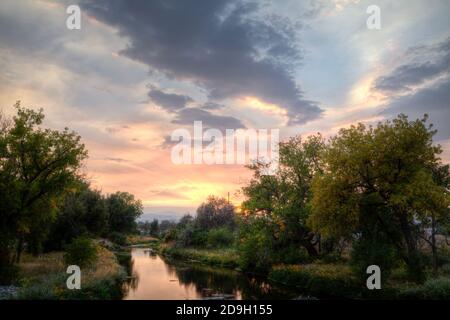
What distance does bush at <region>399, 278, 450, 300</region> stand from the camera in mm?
20156

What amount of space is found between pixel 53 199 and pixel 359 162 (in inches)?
999

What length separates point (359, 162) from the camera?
25.7 metres

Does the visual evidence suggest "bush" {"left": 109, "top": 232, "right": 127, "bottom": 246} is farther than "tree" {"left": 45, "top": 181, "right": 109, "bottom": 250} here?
Yes

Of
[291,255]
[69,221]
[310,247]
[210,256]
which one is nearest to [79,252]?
[291,255]

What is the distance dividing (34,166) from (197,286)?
17331 mm

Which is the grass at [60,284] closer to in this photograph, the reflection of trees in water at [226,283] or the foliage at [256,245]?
the reflection of trees in water at [226,283]

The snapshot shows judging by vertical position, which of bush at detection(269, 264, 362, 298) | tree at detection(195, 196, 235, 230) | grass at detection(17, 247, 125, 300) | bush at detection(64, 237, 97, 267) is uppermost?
tree at detection(195, 196, 235, 230)

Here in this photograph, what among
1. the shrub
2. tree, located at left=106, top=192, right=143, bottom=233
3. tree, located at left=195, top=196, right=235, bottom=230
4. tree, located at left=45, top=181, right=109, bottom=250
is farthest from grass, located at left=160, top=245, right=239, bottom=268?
tree, located at left=106, top=192, right=143, bottom=233

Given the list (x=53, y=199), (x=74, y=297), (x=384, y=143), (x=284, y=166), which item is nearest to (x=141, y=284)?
(x=53, y=199)

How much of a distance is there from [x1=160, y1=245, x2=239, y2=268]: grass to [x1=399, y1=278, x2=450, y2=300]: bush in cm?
2749

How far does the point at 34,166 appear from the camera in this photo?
30.9 metres

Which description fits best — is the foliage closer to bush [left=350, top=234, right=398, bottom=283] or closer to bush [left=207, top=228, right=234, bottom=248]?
bush [left=350, top=234, right=398, bottom=283]

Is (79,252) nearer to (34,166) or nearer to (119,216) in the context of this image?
(34,166)
